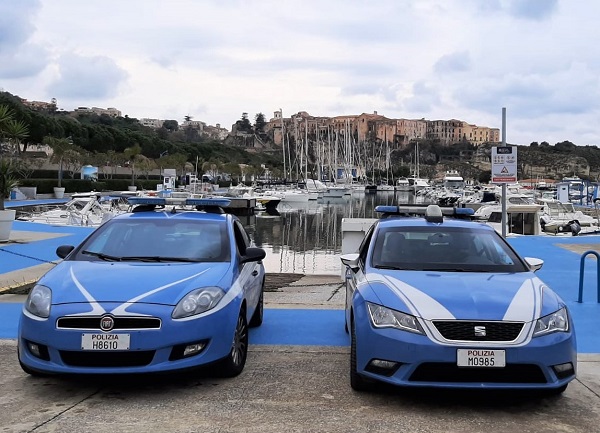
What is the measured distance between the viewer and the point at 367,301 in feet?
17.5

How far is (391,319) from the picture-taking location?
5.05 m

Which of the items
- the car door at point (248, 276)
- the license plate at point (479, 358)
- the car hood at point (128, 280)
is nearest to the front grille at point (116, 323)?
the car hood at point (128, 280)

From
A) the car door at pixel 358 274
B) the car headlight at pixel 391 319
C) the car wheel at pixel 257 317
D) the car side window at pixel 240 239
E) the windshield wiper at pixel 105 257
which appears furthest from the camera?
the car wheel at pixel 257 317

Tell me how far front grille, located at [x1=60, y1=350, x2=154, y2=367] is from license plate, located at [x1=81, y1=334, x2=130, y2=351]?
9 centimetres

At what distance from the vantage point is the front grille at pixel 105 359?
16.8ft

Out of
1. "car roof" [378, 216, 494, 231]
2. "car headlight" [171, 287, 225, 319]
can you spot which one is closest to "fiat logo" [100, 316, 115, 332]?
"car headlight" [171, 287, 225, 319]

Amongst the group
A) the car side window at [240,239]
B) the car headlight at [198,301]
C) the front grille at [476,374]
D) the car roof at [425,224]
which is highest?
the car roof at [425,224]

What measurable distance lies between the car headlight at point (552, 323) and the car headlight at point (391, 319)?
2.95 feet

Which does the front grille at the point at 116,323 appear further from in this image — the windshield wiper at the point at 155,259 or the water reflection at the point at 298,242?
the water reflection at the point at 298,242

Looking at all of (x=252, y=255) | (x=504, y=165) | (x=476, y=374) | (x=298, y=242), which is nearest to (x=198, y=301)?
(x=252, y=255)

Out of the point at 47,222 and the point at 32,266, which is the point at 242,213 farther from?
the point at 32,266

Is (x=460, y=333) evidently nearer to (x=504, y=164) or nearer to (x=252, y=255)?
(x=252, y=255)

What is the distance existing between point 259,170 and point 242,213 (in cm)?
6779

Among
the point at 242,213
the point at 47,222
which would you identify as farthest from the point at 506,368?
the point at 242,213
